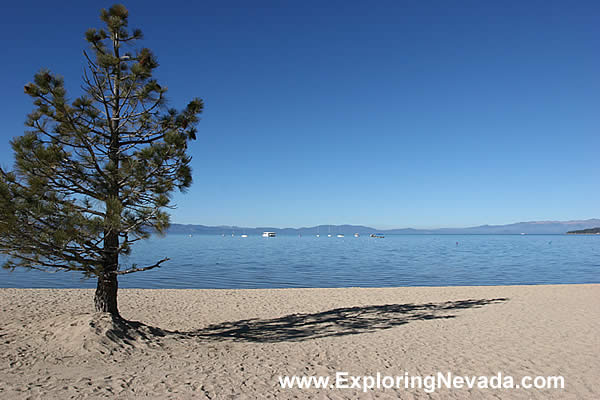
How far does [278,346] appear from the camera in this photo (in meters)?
8.17

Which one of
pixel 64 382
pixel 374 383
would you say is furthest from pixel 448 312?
pixel 64 382

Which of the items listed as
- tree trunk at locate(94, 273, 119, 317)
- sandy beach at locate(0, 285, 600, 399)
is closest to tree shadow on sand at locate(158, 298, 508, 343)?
sandy beach at locate(0, 285, 600, 399)

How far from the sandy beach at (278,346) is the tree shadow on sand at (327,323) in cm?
3

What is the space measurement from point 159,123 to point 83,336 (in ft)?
14.5

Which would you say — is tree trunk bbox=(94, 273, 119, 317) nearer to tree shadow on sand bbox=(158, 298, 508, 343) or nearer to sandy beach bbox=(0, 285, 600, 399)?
sandy beach bbox=(0, 285, 600, 399)

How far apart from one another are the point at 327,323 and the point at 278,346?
2.72m

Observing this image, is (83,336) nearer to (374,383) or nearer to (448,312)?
(374,383)

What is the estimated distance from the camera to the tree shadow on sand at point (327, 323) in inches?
360

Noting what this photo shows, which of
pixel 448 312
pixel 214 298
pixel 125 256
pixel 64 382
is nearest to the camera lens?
pixel 64 382

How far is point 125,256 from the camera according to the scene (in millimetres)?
7598

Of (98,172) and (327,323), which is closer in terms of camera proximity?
(98,172)

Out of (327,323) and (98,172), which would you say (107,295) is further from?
(327,323)

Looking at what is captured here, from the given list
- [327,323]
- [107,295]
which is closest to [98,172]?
[107,295]

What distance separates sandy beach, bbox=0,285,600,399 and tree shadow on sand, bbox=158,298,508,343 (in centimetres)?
3
